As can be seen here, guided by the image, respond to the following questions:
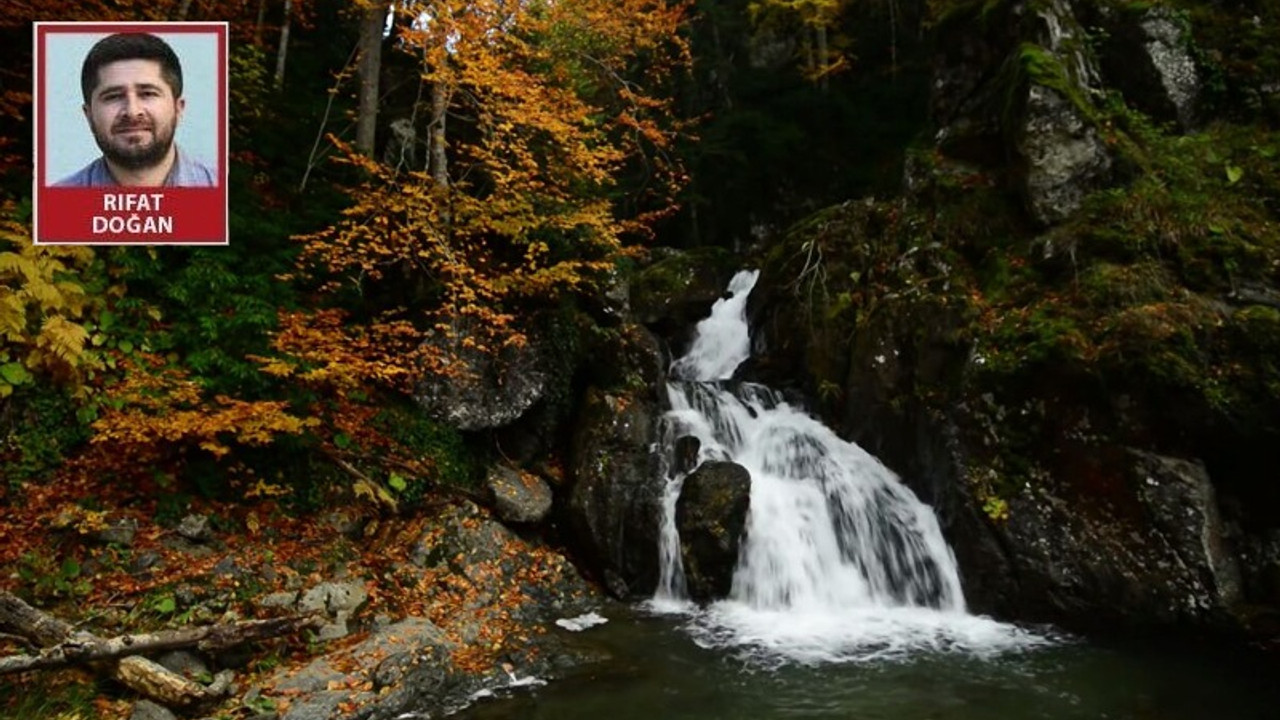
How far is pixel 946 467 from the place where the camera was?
953 centimetres

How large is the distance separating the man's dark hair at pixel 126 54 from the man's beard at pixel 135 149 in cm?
31

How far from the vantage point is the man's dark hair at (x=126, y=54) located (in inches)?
195

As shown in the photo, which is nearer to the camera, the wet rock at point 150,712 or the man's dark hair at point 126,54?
the man's dark hair at point 126,54

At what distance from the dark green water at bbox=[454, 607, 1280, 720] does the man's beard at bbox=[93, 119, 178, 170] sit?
4914 mm

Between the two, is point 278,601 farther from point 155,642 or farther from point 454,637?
point 454,637

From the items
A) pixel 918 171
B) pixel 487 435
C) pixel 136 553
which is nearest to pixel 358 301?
pixel 487 435

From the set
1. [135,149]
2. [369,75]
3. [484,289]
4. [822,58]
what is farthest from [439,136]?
[822,58]

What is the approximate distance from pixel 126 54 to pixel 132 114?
428mm

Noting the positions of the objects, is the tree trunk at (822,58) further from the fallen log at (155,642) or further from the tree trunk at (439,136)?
the fallen log at (155,642)

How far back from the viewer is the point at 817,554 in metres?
9.59

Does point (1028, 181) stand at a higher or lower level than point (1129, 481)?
higher

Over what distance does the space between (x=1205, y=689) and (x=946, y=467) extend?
349cm

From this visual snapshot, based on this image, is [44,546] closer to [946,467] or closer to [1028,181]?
[946,467]

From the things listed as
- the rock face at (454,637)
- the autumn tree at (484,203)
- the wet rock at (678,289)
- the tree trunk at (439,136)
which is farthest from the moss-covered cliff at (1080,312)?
the tree trunk at (439,136)
